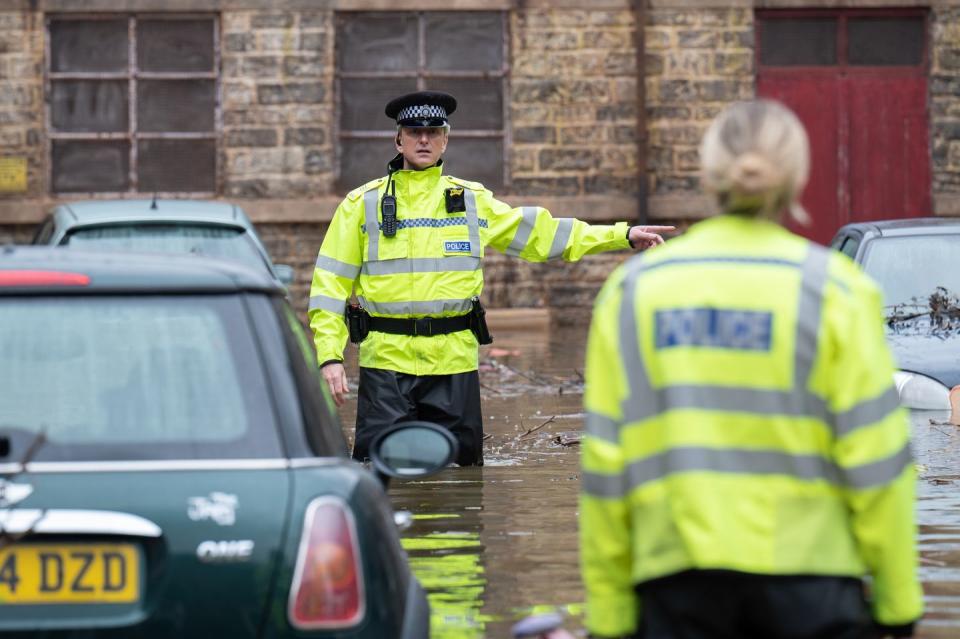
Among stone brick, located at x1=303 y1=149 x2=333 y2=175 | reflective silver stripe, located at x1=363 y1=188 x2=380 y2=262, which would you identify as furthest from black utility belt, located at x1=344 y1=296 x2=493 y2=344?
stone brick, located at x1=303 y1=149 x2=333 y2=175

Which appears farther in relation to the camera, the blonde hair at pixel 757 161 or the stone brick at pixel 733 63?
the stone brick at pixel 733 63

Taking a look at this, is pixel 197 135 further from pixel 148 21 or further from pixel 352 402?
pixel 352 402

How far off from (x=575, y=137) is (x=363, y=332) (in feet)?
38.5

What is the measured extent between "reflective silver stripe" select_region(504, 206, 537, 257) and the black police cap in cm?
52

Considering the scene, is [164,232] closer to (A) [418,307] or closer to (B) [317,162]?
(A) [418,307]

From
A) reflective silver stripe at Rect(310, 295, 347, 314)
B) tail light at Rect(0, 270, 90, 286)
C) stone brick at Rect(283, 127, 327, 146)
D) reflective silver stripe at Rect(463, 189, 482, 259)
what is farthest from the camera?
stone brick at Rect(283, 127, 327, 146)

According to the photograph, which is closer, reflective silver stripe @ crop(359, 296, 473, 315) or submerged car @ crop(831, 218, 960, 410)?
reflective silver stripe @ crop(359, 296, 473, 315)

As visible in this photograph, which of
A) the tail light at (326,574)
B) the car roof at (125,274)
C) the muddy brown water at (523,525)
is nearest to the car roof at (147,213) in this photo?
the muddy brown water at (523,525)

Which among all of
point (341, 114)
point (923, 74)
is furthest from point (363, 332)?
point (923, 74)

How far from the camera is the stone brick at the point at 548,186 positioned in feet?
64.5

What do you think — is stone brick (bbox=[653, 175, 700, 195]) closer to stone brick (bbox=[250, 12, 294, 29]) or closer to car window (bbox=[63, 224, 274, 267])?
stone brick (bbox=[250, 12, 294, 29])

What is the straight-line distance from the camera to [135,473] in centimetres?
386

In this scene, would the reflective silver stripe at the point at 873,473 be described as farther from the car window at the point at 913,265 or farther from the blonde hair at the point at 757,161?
the car window at the point at 913,265

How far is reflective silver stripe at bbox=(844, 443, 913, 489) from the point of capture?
11.7 feet
